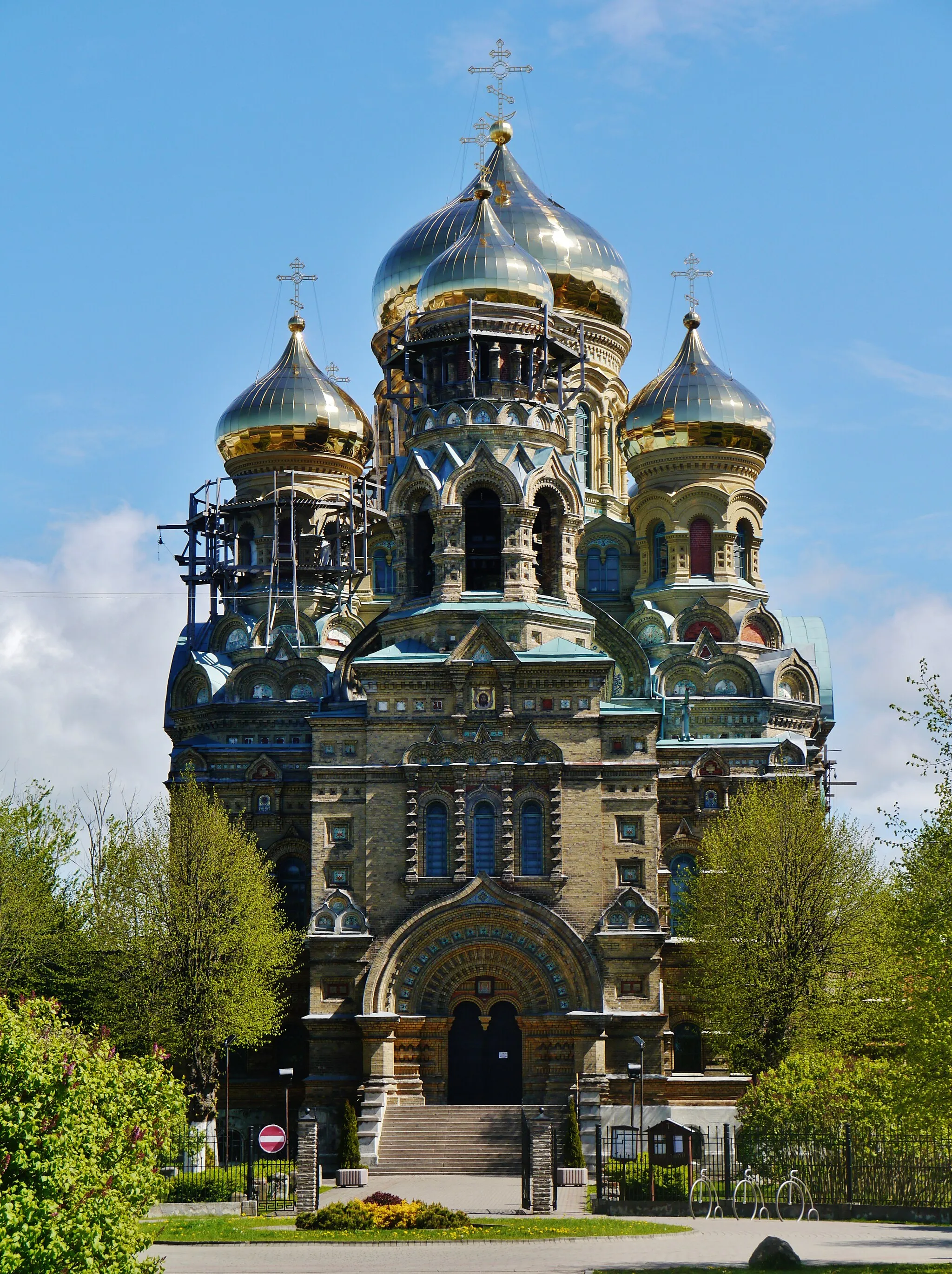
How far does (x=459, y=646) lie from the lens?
38438 millimetres

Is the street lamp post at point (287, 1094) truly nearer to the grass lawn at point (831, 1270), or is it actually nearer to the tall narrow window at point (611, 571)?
the grass lawn at point (831, 1270)

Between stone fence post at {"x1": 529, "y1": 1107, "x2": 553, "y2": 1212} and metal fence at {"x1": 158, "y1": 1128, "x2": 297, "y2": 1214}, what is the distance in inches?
152

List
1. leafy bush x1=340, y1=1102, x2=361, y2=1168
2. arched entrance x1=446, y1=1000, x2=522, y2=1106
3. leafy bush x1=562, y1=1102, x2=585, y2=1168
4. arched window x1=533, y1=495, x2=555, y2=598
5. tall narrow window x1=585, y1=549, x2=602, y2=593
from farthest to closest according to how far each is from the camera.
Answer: tall narrow window x1=585, y1=549, x2=602, y2=593
arched window x1=533, y1=495, x2=555, y2=598
arched entrance x1=446, y1=1000, x2=522, y2=1106
leafy bush x1=340, y1=1102, x2=361, y2=1168
leafy bush x1=562, y1=1102, x2=585, y2=1168

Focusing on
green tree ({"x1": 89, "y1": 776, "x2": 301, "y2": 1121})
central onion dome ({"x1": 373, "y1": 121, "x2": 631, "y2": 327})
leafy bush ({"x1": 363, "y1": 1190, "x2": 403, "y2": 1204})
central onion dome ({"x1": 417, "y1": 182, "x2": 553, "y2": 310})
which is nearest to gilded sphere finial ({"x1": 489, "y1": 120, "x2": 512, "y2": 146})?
central onion dome ({"x1": 373, "y1": 121, "x2": 631, "y2": 327})

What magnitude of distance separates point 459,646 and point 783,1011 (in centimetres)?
948

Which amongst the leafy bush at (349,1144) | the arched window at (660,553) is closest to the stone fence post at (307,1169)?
the leafy bush at (349,1144)

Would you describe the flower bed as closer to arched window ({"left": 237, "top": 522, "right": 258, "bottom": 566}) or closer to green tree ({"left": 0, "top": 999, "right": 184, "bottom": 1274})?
green tree ({"left": 0, "top": 999, "right": 184, "bottom": 1274})

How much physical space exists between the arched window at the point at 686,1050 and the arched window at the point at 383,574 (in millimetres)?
14641

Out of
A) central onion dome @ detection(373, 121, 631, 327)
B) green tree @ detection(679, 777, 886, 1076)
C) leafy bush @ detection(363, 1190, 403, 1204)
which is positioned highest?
central onion dome @ detection(373, 121, 631, 327)

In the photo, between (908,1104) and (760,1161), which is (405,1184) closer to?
(760,1161)

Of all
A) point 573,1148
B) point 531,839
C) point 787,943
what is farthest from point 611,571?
point 573,1148

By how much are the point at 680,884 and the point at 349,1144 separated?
12.3 metres

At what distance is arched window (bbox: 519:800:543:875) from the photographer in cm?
3794

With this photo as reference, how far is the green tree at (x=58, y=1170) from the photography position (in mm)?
16766
